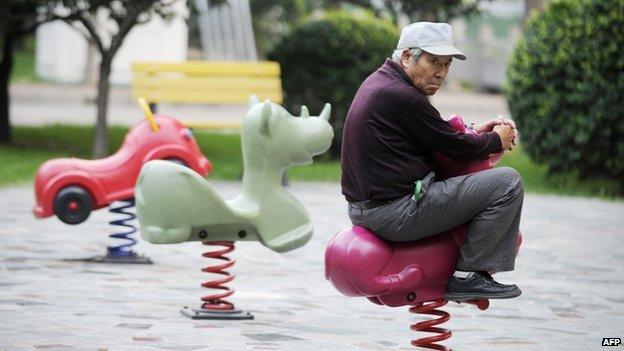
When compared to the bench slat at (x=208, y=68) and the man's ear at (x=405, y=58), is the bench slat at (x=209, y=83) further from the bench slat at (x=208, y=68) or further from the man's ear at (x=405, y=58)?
the man's ear at (x=405, y=58)

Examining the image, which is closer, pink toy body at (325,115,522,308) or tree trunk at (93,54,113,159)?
pink toy body at (325,115,522,308)

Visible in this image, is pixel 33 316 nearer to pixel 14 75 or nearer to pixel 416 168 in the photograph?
pixel 416 168

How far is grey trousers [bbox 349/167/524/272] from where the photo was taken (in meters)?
6.03

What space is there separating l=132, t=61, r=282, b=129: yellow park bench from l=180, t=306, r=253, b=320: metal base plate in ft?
24.2

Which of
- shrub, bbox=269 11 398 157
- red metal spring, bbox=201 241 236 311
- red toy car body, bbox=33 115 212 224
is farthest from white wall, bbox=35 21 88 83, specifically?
red metal spring, bbox=201 241 236 311

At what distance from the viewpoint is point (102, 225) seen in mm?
11930

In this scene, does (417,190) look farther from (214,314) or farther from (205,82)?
(205,82)

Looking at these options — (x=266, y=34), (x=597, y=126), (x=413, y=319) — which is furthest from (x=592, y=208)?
(x=266, y=34)

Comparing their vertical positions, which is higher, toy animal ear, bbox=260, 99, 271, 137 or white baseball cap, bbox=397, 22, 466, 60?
white baseball cap, bbox=397, 22, 466, 60

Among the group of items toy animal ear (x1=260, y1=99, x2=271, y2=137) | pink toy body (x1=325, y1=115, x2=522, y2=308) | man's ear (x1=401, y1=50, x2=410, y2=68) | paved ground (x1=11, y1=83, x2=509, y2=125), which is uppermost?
paved ground (x1=11, y1=83, x2=509, y2=125)

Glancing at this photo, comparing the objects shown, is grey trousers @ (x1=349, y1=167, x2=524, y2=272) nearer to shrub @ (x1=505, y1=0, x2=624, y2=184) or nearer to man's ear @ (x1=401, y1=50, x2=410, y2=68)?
man's ear @ (x1=401, y1=50, x2=410, y2=68)

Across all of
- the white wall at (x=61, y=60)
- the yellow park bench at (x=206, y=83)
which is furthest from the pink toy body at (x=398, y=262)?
the white wall at (x=61, y=60)

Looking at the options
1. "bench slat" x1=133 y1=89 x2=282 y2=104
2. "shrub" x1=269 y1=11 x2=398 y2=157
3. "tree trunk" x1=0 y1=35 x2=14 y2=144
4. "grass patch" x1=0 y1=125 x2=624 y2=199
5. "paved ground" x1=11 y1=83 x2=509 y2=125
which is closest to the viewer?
"bench slat" x1=133 y1=89 x2=282 y2=104

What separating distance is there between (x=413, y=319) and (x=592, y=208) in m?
6.46
